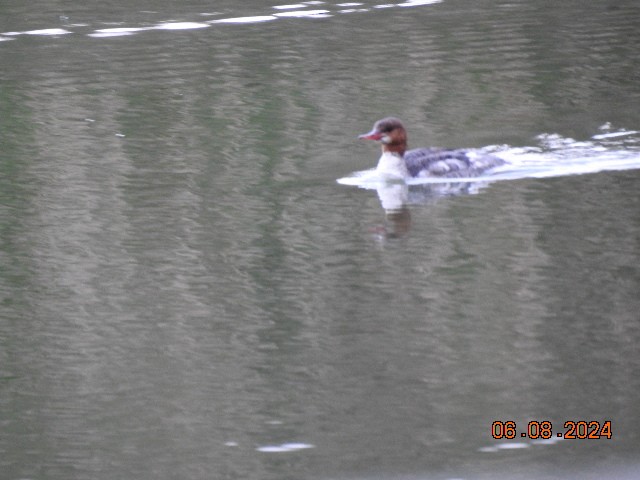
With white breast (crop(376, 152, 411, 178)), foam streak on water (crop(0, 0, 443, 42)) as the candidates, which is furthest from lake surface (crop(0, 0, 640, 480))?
foam streak on water (crop(0, 0, 443, 42))

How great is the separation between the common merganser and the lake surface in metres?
0.13

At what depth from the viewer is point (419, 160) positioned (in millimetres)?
11297

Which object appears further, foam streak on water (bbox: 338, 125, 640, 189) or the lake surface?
foam streak on water (bbox: 338, 125, 640, 189)

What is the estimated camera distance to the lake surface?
6.08 meters

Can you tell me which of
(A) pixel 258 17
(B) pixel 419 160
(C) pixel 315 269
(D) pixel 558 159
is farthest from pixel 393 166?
(A) pixel 258 17

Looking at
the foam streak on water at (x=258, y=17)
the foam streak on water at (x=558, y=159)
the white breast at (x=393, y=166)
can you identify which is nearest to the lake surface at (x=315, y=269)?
the foam streak on water at (x=558, y=159)

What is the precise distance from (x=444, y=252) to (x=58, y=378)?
8.88ft

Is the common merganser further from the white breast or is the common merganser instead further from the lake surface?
the lake surface

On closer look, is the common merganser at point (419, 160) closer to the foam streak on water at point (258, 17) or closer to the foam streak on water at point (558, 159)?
the foam streak on water at point (558, 159)

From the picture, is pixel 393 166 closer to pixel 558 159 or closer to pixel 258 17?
pixel 558 159

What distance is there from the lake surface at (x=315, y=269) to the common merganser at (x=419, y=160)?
13 cm

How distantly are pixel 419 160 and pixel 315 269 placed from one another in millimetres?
2996

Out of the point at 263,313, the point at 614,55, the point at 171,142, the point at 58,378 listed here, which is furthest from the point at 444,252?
the point at 614,55

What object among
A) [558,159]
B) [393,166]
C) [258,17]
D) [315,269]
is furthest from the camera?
[258,17]
